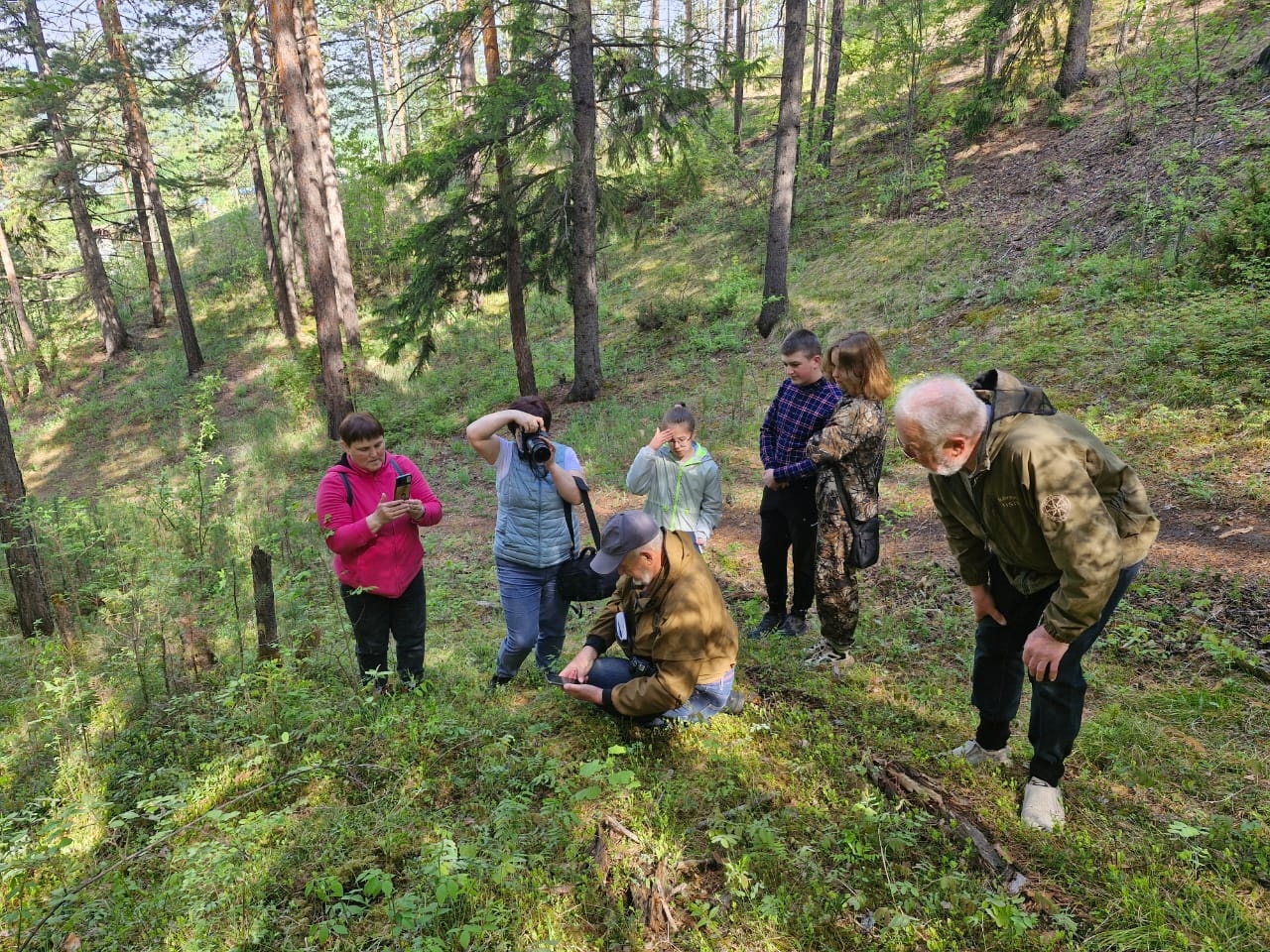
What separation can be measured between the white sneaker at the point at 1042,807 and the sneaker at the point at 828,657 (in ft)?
4.85

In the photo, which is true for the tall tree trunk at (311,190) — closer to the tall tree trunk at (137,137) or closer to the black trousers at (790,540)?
the tall tree trunk at (137,137)

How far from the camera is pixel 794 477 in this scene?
4.44m

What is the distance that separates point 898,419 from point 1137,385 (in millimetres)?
6665

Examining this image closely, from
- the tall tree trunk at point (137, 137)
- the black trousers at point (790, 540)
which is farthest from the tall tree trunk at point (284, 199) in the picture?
the black trousers at point (790, 540)

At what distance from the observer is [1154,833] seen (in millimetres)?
2717

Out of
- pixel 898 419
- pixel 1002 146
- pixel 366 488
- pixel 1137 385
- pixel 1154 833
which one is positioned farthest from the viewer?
pixel 1002 146

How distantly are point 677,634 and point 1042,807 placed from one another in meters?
1.77

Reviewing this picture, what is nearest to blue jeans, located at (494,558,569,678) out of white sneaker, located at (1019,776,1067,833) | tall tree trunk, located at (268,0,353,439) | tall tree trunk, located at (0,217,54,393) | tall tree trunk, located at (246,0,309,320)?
white sneaker, located at (1019,776,1067,833)

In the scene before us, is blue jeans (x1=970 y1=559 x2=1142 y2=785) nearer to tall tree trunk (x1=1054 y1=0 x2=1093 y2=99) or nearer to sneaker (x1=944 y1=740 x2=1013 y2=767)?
sneaker (x1=944 y1=740 x2=1013 y2=767)

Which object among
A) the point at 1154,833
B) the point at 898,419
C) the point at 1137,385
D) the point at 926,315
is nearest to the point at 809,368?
the point at 898,419

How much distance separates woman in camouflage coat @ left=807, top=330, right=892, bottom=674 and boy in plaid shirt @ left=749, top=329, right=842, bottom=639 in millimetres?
221

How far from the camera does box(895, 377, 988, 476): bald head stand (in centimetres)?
247

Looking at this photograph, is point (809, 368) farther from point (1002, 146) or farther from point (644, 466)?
point (1002, 146)

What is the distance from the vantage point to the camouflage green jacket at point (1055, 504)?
7.81ft
